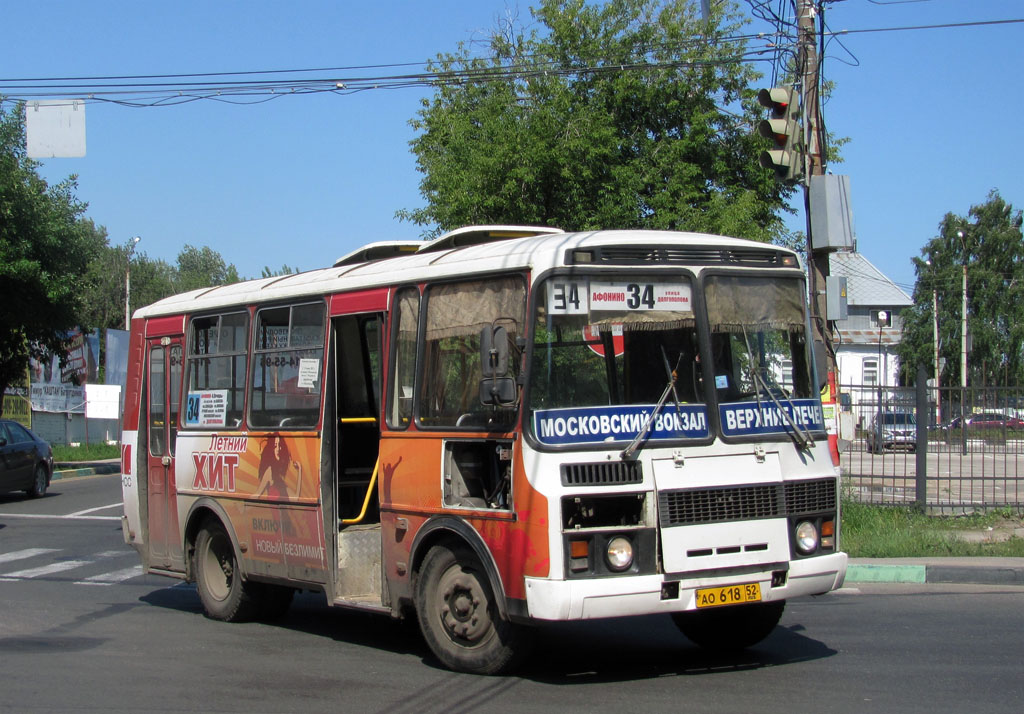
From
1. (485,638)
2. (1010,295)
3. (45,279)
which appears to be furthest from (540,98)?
(1010,295)

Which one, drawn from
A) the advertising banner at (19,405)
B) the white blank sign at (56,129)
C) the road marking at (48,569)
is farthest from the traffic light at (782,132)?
the advertising banner at (19,405)

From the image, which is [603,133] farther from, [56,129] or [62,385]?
[62,385]

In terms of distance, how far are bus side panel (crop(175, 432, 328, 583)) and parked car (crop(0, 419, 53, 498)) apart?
48.4ft

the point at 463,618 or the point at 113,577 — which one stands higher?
the point at 463,618

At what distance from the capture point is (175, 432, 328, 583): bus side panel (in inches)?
341

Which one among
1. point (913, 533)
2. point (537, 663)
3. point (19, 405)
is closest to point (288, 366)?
point (537, 663)

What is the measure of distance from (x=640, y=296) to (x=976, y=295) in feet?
216

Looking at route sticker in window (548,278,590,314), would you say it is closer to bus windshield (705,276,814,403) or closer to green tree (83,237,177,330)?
bus windshield (705,276,814,403)

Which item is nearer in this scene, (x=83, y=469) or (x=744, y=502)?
(x=744, y=502)

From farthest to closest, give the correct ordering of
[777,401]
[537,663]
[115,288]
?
[115,288], [537,663], [777,401]

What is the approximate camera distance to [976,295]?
67125 mm

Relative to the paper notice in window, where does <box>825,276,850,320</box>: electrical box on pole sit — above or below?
above

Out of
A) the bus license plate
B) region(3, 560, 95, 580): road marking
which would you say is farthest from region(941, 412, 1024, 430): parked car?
region(3, 560, 95, 580): road marking

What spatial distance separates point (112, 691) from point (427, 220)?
67.7ft
